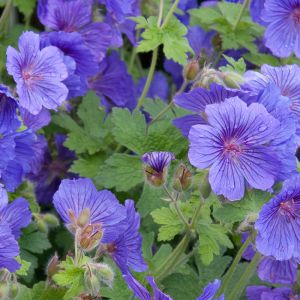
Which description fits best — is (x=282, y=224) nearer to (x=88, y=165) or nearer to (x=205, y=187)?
(x=205, y=187)

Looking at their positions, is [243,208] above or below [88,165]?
above

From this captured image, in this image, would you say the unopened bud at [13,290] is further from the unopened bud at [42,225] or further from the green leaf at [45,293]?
the unopened bud at [42,225]

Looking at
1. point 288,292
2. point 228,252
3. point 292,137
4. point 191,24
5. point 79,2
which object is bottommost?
point 228,252

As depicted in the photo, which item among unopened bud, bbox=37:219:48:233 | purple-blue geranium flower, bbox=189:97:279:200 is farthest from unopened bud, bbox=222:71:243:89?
unopened bud, bbox=37:219:48:233

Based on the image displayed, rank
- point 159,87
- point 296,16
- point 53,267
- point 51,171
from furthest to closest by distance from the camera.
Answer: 1. point 159,87
2. point 51,171
3. point 296,16
4. point 53,267

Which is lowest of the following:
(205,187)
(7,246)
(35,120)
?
(35,120)

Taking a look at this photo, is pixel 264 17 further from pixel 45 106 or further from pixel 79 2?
pixel 45 106

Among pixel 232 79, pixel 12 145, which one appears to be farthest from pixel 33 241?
pixel 232 79

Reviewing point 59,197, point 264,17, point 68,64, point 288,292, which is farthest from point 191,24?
point 59,197
